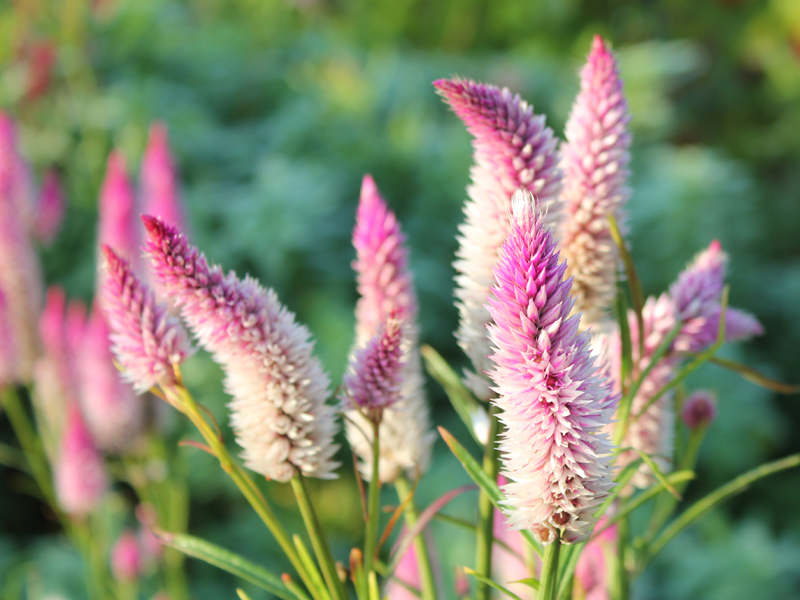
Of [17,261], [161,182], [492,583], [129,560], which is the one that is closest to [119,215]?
[161,182]

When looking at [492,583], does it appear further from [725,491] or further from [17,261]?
[17,261]

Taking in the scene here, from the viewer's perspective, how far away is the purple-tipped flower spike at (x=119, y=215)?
3.26ft

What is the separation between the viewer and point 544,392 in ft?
1.13

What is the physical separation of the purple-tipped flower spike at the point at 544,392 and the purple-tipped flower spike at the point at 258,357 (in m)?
0.15

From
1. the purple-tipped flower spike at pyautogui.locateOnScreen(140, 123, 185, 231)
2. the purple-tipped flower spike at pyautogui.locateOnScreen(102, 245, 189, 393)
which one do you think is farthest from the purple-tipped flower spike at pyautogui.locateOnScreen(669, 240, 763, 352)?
the purple-tipped flower spike at pyautogui.locateOnScreen(140, 123, 185, 231)

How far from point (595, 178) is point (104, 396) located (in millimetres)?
859

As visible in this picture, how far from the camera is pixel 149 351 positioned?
0.45 meters

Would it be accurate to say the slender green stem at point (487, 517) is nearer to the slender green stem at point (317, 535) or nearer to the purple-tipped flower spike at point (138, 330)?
the slender green stem at point (317, 535)

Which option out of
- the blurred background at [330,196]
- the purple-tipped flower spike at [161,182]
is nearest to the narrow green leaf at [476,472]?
the purple-tipped flower spike at [161,182]

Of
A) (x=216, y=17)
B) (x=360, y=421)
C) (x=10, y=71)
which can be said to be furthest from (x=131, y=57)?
(x=360, y=421)

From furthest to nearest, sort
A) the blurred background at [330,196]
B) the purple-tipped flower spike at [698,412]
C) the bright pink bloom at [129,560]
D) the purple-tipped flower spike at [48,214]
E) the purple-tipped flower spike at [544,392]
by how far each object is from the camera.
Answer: the blurred background at [330,196]
the purple-tipped flower spike at [48,214]
the bright pink bloom at [129,560]
the purple-tipped flower spike at [698,412]
the purple-tipped flower spike at [544,392]

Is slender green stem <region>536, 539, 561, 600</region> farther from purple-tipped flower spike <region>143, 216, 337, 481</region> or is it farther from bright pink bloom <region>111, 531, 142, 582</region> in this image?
bright pink bloom <region>111, 531, 142, 582</region>

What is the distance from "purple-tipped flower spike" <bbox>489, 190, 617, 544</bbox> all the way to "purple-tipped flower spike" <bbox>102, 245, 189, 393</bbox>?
24cm

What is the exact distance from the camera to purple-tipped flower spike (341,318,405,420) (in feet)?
1.45
